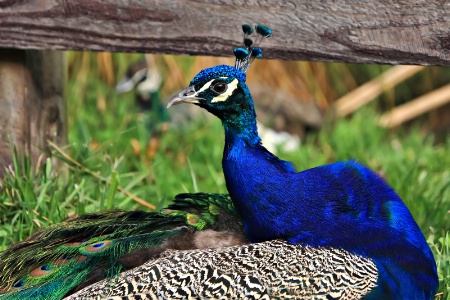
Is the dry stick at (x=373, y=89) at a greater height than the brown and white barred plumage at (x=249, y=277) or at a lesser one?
lesser

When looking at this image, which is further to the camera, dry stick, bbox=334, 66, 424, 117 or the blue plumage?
dry stick, bbox=334, 66, 424, 117

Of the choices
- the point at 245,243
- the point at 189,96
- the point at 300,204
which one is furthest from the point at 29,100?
the point at 300,204

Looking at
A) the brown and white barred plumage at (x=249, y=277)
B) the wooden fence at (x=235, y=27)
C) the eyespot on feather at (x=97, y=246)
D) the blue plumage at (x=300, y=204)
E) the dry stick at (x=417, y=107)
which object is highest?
the wooden fence at (x=235, y=27)

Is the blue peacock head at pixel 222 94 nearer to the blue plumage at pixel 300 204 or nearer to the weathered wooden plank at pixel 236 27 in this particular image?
the blue plumage at pixel 300 204

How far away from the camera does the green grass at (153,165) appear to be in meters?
3.24

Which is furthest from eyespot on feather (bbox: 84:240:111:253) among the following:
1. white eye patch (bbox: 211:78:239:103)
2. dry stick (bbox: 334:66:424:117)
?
dry stick (bbox: 334:66:424:117)

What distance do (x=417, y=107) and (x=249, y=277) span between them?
4004 millimetres

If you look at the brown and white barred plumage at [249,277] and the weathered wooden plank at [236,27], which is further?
the weathered wooden plank at [236,27]

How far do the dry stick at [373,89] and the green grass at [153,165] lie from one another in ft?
0.35

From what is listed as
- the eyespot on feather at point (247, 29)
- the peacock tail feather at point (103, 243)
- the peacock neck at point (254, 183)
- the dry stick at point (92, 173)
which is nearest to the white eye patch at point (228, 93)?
the peacock neck at point (254, 183)

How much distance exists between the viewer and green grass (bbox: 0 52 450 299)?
324 centimetres

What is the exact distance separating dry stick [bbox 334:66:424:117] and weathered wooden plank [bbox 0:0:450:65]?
316cm

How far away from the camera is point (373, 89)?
245 inches

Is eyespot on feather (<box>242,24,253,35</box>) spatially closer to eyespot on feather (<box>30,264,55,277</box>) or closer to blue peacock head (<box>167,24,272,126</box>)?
blue peacock head (<box>167,24,272,126</box>)
